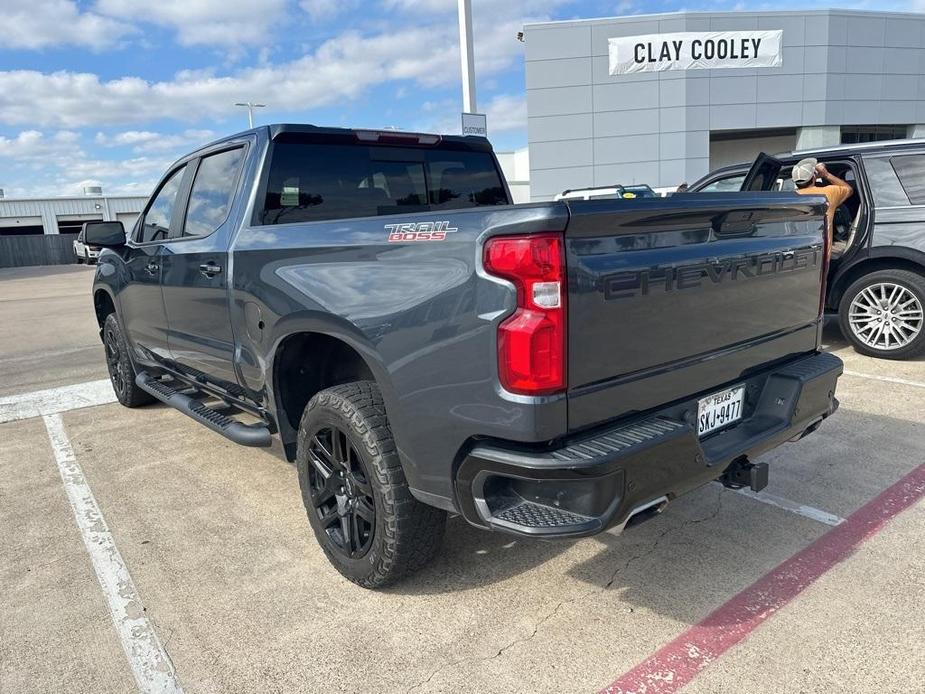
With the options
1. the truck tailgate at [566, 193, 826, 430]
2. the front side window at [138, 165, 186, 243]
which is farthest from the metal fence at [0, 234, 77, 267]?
the truck tailgate at [566, 193, 826, 430]

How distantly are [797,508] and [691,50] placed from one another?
2571 centimetres

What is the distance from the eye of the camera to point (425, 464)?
2398mm

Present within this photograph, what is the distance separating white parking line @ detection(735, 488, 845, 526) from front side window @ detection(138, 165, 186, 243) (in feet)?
13.0

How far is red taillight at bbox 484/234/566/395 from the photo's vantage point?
Result: 6.70 ft

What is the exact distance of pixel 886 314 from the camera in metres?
6.20

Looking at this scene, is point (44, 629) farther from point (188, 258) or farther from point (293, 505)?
point (188, 258)

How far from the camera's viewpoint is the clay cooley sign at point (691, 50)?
2511cm

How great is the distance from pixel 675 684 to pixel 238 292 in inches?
101

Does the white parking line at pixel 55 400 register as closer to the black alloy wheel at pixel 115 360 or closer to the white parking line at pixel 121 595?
the black alloy wheel at pixel 115 360

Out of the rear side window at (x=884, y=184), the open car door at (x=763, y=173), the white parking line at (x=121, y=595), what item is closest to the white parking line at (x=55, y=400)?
the white parking line at (x=121, y=595)

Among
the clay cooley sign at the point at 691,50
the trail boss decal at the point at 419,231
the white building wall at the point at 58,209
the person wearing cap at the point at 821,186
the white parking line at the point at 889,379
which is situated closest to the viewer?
the trail boss decal at the point at 419,231

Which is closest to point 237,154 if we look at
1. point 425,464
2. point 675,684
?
point 425,464

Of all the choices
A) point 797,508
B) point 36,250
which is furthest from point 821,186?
point 36,250

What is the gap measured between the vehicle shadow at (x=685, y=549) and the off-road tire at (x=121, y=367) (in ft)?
11.4
